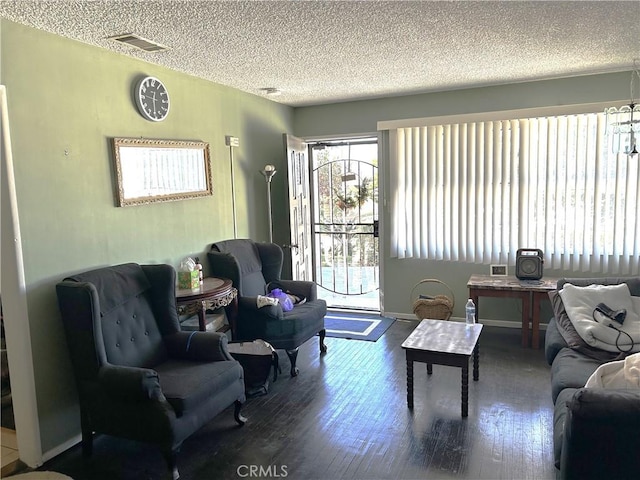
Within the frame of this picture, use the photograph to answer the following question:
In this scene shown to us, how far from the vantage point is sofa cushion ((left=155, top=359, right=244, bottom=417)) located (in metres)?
2.54

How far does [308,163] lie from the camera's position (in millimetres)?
5805

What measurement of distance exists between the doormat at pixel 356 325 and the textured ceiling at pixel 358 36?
2.41 metres

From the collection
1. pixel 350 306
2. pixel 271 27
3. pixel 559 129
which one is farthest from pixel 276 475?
pixel 559 129

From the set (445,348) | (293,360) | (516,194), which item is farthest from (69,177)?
(516,194)

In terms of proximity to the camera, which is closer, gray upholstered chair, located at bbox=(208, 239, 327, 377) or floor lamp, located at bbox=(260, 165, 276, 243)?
gray upholstered chair, located at bbox=(208, 239, 327, 377)

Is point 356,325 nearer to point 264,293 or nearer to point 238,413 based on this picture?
point 264,293

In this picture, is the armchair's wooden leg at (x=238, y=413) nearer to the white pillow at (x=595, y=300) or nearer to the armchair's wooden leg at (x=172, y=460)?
the armchair's wooden leg at (x=172, y=460)

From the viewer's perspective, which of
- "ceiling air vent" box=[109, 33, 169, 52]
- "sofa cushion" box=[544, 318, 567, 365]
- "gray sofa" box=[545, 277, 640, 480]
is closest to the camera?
"gray sofa" box=[545, 277, 640, 480]

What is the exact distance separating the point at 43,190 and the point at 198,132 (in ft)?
5.08

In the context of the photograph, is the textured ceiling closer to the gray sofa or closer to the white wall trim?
the white wall trim

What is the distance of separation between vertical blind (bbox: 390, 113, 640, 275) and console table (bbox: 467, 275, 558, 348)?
1.48ft

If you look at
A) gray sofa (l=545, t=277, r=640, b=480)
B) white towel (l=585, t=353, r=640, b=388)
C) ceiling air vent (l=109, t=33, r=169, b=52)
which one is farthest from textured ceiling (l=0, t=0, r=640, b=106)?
gray sofa (l=545, t=277, r=640, b=480)

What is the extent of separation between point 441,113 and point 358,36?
2224 mm

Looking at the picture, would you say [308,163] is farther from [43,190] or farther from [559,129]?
[43,190]
